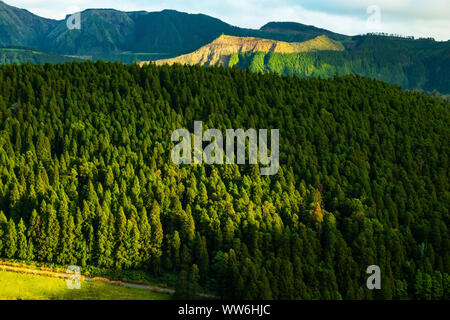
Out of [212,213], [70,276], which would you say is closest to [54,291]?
[70,276]

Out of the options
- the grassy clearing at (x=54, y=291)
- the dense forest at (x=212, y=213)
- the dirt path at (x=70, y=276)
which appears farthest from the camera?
the dense forest at (x=212, y=213)

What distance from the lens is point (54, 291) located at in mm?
104625

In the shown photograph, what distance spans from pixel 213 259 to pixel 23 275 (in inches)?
1734

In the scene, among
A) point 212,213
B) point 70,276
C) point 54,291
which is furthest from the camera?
point 212,213

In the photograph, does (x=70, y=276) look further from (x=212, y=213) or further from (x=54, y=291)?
(x=212, y=213)

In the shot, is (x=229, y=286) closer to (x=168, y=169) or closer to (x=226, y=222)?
(x=226, y=222)

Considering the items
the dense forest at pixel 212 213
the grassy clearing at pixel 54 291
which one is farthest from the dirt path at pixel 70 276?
the dense forest at pixel 212 213

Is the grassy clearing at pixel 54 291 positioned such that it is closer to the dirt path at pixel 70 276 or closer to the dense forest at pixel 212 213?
the dirt path at pixel 70 276

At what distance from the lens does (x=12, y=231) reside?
407 ft

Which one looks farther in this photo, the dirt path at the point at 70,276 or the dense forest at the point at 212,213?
the dense forest at the point at 212,213

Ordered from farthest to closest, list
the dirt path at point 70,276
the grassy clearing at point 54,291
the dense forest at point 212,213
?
the dense forest at point 212,213 → the dirt path at point 70,276 → the grassy clearing at point 54,291

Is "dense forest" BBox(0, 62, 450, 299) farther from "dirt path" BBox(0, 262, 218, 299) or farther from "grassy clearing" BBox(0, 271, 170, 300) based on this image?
"grassy clearing" BBox(0, 271, 170, 300)

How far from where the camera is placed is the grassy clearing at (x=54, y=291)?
3986 inches
